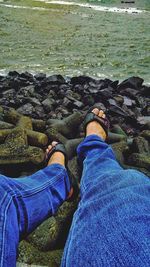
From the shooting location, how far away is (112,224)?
6.00 ft

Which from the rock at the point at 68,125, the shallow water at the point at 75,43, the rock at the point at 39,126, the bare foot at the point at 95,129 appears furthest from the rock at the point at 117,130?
the shallow water at the point at 75,43

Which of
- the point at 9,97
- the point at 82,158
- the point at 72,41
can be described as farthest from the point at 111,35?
the point at 82,158

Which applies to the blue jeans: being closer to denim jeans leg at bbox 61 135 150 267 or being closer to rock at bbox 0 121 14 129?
denim jeans leg at bbox 61 135 150 267

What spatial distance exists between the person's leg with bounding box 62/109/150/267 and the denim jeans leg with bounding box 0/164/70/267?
292 millimetres

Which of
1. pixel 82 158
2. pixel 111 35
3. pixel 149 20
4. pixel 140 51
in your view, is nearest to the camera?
pixel 82 158

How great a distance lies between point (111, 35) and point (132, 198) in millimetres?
13741

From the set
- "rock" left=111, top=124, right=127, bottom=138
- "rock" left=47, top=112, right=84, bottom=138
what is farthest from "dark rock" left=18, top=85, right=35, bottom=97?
"rock" left=111, top=124, right=127, bottom=138

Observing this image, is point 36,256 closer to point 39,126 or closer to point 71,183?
point 71,183

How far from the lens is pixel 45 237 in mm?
2717

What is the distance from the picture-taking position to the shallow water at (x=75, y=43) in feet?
33.7

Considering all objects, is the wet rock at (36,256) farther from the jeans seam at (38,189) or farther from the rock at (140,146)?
the rock at (140,146)

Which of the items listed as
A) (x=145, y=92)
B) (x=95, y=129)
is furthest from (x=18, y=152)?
(x=145, y=92)

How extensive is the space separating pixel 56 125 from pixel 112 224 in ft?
9.66

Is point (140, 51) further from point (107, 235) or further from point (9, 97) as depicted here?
point (107, 235)
